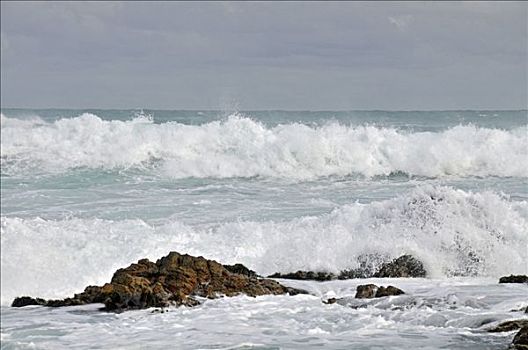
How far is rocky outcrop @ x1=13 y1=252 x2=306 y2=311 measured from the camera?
825 centimetres

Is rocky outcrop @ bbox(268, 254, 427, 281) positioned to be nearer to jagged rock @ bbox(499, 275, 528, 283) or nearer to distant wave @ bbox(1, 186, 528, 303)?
distant wave @ bbox(1, 186, 528, 303)

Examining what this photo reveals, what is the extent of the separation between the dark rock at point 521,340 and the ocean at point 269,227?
0.29m

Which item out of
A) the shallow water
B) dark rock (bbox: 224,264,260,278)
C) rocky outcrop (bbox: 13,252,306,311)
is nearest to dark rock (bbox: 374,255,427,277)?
the shallow water

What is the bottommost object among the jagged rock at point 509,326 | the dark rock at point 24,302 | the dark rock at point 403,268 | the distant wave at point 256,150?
the jagged rock at point 509,326

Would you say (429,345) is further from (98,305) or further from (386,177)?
(386,177)

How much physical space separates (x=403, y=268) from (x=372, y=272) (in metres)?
0.40

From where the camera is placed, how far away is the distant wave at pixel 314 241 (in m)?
10.3

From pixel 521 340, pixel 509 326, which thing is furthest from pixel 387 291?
pixel 521 340

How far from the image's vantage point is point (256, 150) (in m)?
23.7

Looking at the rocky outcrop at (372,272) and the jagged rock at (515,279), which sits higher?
the rocky outcrop at (372,272)

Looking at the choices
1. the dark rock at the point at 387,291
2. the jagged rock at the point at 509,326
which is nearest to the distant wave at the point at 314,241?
the dark rock at the point at 387,291

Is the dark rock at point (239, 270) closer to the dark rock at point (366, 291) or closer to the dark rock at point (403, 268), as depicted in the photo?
the dark rock at point (366, 291)

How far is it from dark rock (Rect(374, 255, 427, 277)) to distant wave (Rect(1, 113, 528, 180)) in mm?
11038

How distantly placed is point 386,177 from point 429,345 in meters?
14.9
